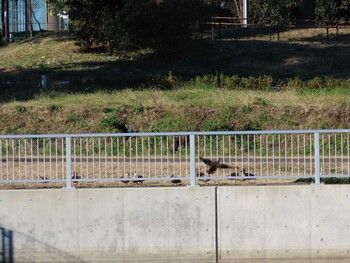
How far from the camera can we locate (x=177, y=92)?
1271 inches

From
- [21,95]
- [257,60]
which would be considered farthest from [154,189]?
[257,60]

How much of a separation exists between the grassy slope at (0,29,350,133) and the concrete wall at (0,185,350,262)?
539 inches

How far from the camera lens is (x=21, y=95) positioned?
106ft

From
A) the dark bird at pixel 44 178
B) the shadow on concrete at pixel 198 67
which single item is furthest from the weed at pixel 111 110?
the dark bird at pixel 44 178

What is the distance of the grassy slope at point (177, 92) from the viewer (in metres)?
28.8

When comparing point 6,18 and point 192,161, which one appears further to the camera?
point 6,18

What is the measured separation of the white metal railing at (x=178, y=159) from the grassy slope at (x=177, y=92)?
1274 cm

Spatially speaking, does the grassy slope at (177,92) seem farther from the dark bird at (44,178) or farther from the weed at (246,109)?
the dark bird at (44,178)

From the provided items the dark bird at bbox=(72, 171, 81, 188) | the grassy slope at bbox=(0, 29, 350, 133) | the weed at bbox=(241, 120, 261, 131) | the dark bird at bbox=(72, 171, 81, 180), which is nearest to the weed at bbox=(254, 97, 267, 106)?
the grassy slope at bbox=(0, 29, 350, 133)

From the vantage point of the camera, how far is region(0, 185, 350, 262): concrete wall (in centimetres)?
1438

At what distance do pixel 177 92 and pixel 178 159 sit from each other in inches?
687

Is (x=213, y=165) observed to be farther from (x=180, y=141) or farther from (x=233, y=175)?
(x=180, y=141)

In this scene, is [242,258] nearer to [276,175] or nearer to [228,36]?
[276,175]

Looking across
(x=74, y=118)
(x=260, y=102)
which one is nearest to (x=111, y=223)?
(x=74, y=118)
